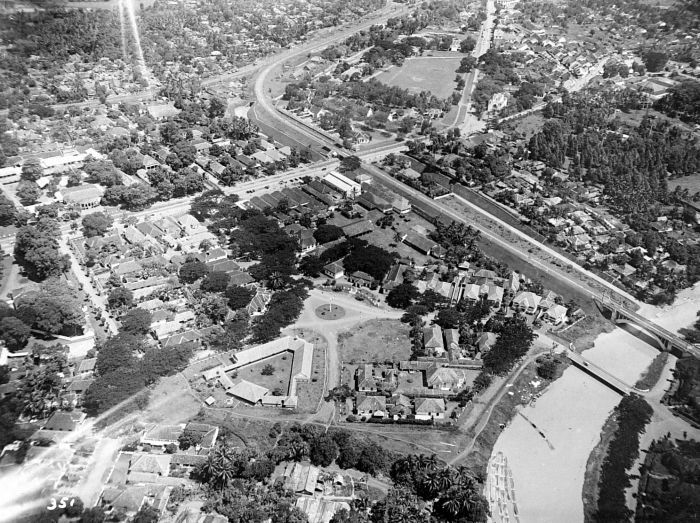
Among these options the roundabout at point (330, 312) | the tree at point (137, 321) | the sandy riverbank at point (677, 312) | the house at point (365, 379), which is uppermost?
the sandy riverbank at point (677, 312)

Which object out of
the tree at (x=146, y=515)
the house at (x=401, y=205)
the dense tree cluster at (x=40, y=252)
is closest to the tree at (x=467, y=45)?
the house at (x=401, y=205)

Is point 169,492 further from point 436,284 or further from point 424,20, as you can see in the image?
point 424,20

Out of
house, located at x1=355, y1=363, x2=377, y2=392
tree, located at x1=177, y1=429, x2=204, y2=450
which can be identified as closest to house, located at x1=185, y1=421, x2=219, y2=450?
tree, located at x1=177, y1=429, x2=204, y2=450

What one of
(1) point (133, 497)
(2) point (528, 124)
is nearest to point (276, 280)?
(1) point (133, 497)

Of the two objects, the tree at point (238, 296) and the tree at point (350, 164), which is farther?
the tree at point (350, 164)

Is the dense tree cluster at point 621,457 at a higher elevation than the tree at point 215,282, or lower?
higher

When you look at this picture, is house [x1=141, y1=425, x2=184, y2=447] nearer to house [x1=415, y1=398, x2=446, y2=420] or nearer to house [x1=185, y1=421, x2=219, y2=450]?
house [x1=185, y1=421, x2=219, y2=450]

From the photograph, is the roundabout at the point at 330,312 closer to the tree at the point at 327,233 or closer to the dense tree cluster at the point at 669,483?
the tree at the point at 327,233
